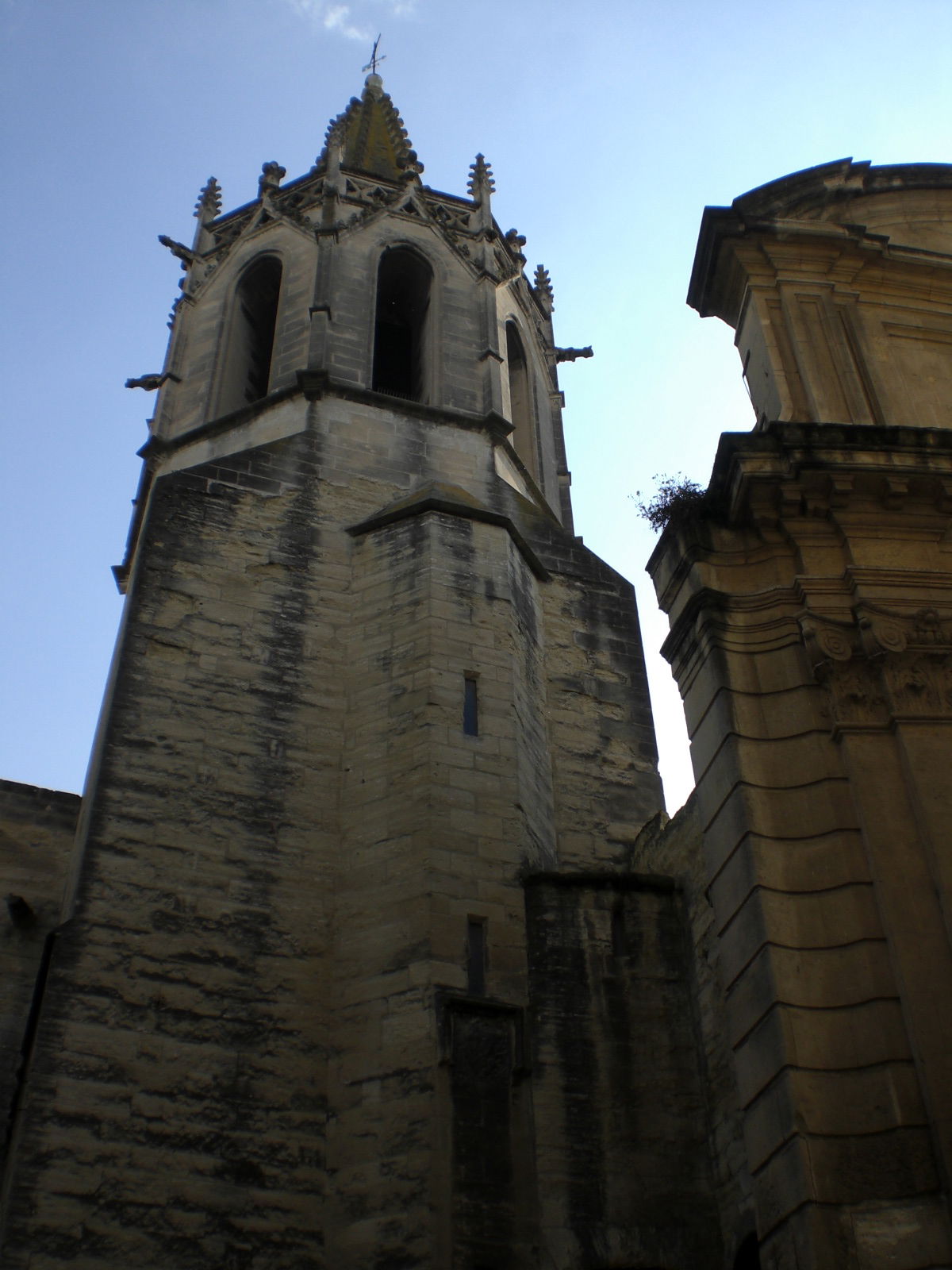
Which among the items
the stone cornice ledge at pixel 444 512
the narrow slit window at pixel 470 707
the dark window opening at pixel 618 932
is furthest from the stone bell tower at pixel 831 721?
the stone cornice ledge at pixel 444 512

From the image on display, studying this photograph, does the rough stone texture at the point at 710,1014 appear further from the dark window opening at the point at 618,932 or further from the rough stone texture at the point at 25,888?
the rough stone texture at the point at 25,888

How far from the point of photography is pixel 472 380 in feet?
60.5

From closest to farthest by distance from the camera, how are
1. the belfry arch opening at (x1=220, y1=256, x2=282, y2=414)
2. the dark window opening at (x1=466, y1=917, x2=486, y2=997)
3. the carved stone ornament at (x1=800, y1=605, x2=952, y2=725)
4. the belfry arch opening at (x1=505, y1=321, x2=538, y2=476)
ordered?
the carved stone ornament at (x1=800, y1=605, x2=952, y2=725)
the dark window opening at (x1=466, y1=917, x2=486, y2=997)
the belfry arch opening at (x1=220, y1=256, x2=282, y2=414)
the belfry arch opening at (x1=505, y1=321, x2=538, y2=476)

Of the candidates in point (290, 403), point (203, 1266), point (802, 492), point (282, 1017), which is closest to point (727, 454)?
point (802, 492)

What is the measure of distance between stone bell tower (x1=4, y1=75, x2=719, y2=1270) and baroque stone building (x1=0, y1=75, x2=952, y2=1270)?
3cm

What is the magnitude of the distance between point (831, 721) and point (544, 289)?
1804 centimetres

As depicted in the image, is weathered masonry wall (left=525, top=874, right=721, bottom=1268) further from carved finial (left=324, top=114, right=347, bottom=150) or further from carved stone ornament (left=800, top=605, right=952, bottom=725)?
carved finial (left=324, top=114, right=347, bottom=150)

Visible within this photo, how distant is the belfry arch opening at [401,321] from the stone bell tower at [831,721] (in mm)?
10396

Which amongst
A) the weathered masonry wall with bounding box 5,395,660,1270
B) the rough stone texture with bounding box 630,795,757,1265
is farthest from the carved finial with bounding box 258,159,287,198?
the rough stone texture with bounding box 630,795,757,1265

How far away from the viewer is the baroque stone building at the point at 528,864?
22.0 ft

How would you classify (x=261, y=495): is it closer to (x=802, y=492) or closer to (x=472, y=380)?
(x=472, y=380)

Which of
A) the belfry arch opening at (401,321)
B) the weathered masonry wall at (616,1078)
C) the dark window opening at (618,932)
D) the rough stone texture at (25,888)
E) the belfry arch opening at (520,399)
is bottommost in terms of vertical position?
the weathered masonry wall at (616,1078)

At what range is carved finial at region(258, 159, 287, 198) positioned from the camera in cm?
2195

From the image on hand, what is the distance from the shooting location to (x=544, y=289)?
24188 millimetres
